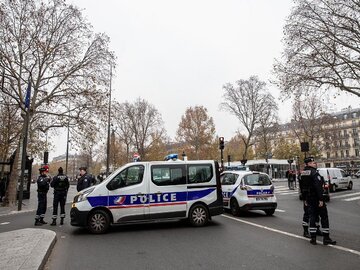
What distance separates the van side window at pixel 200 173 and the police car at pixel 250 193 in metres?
2.37

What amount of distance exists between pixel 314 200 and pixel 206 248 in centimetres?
277

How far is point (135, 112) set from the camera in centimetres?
5375

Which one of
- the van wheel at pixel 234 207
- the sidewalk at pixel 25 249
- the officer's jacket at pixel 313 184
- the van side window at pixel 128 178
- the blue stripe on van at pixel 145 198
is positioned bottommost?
the sidewalk at pixel 25 249

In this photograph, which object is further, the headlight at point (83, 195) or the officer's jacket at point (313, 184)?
the headlight at point (83, 195)

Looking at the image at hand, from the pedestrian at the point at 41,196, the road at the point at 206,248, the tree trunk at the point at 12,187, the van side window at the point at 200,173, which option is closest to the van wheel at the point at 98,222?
the road at the point at 206,248

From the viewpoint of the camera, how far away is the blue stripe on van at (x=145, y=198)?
896cm

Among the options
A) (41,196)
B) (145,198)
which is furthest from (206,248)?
(41,196)

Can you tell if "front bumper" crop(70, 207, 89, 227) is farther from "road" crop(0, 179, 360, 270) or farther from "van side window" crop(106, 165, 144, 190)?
"van side window" crop(106, 165, 144, 190)

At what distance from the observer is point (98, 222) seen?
895 cm

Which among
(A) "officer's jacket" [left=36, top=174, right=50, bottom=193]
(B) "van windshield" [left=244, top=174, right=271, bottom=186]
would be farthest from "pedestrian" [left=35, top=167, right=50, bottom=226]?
(B) "van windshield" [left=244, top=174, right=271, bottom=186]

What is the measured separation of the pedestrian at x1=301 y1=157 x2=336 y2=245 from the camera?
23.6ft

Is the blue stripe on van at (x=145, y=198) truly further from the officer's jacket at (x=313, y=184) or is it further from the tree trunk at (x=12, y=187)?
the tree trunk at (x=12, y=187)

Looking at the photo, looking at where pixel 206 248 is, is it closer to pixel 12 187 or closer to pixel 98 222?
pixel 98 222

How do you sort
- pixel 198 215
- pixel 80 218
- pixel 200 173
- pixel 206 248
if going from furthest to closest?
pixel 200 173
pixel 198 215
pixel 80 218
pixel 206 248
